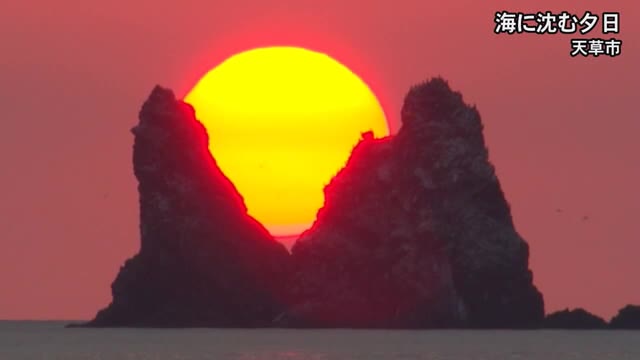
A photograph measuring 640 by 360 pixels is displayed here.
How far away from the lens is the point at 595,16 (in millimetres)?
132500

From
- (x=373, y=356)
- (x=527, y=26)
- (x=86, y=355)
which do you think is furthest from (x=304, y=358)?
(x=527, y=26)

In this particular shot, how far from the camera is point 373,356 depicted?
19250 centimetres

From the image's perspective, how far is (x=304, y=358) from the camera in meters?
188

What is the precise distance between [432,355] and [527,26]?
66.2 metres

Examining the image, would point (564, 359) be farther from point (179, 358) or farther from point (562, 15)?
point (562, 15)

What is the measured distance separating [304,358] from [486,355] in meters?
19.3

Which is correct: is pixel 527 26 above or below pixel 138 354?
above

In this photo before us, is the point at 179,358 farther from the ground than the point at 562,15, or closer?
closer

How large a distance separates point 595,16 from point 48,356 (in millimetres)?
81237

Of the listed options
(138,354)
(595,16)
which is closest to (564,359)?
(138,354)

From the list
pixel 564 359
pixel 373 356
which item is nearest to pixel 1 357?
pixel 373 356

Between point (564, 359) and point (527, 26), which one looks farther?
point (564, 359)

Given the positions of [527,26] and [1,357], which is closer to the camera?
[527,26]

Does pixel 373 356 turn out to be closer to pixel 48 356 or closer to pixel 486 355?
pixel 486 355
